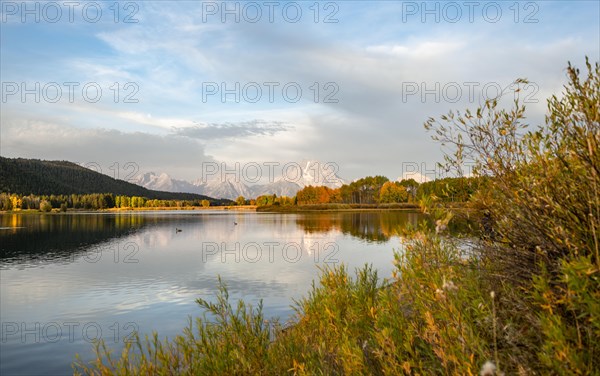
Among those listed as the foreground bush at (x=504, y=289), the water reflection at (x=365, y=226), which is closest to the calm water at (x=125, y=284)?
the foreground bush at (x=504, y=289)

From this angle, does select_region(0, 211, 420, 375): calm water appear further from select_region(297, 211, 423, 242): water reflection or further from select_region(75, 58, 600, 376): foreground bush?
select_region(297, 211, 423, 242): water reflection


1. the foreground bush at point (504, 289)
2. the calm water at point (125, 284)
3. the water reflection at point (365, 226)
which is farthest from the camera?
the water reflection at point (365, 226)

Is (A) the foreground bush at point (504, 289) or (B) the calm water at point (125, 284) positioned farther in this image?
(B) the calm water at point (125, 284)

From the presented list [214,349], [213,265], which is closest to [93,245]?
[213,265]

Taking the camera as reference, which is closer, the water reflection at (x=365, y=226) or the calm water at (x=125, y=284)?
the calm water at (x=125, y=284)

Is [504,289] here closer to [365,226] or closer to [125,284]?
[125,284]

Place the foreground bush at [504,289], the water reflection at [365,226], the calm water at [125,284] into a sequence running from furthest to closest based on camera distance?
1. the water reflection at [365,226]
2. the calm water at [125,284]
3. the foreground bush at [504,289]

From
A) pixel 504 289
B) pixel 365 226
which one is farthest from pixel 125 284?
pixel 365 226

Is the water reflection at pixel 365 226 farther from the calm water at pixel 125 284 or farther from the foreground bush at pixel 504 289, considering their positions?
the foreground bush at pixel 504 289

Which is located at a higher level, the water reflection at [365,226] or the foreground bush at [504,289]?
the foreground bush at [504,289]

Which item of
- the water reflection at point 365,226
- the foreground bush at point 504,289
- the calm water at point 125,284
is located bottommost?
the calm water at point 125,284

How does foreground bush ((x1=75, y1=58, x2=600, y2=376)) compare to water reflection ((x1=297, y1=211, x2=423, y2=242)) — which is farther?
water reflection ((x1=297, y1=211, x2=423, y2=242))

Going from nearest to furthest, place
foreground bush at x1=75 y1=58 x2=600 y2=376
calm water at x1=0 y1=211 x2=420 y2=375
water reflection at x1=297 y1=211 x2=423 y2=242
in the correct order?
foreground bush at x1=75 y1=58 x2=600 y2=376, calm water at x1=0 y1=211 x2=420 y2=375, water reflection at x1=297 y1=211 x2=423 y2=242

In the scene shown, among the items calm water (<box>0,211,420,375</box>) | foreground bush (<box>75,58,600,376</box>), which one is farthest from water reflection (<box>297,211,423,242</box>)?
foreground bush (<box>75,58,600,376</box>)
